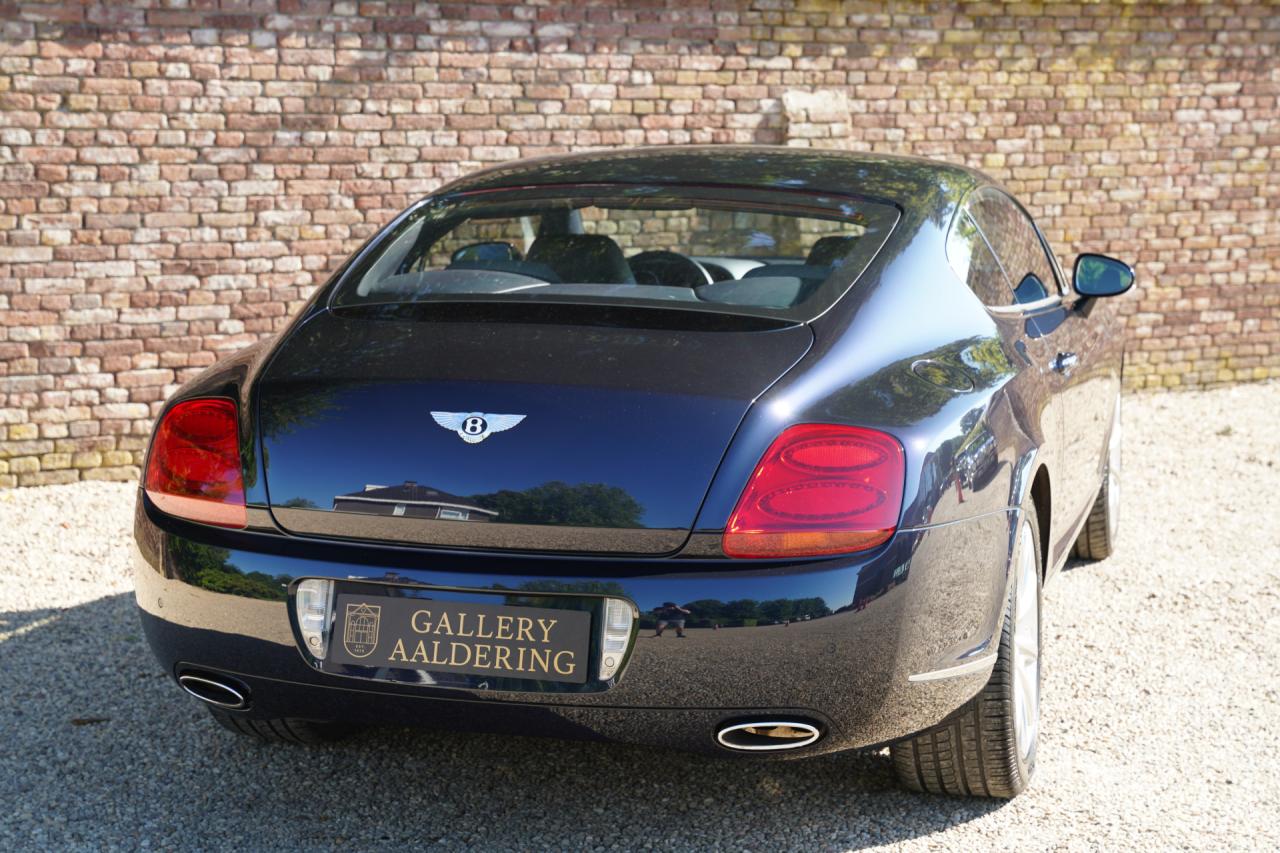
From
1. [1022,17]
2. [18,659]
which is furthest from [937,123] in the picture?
[18,659]

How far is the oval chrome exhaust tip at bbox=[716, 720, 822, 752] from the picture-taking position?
265 cm

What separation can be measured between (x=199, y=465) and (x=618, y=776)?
124cm

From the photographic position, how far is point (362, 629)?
105 inches

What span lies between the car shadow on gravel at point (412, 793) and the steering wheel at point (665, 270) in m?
1.30

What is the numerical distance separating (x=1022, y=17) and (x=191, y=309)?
5360 millimetres

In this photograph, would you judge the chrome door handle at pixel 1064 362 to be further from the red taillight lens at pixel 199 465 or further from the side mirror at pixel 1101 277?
the red taillight lens at pixel 199 465

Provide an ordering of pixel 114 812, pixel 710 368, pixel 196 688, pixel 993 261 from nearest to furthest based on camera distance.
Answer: pixel 710 368 → pixel 196 688 → pixel 114 812 → pixel 993 261

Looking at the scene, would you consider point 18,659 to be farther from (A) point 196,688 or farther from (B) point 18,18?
(B) point 18,18

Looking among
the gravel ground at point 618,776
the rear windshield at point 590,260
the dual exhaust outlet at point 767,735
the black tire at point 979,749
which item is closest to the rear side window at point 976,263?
the rear windshield at point 590,260

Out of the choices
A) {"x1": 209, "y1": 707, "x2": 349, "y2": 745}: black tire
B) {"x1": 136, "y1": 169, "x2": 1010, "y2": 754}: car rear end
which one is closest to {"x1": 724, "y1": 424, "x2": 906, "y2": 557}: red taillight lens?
{"x1": 136, "y1": 169, "x2": 1010, "y2": 754}: car rear end

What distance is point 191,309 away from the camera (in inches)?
280

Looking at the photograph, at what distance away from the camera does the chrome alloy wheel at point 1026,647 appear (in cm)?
314

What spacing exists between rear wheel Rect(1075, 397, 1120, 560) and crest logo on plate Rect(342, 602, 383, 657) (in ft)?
10.8

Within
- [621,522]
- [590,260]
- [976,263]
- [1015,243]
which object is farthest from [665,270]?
[621,522]
